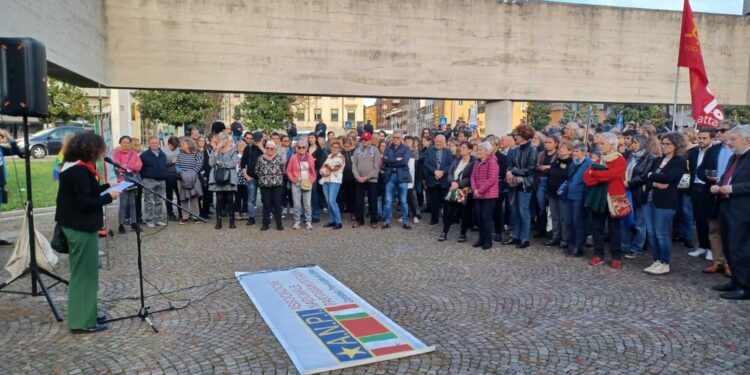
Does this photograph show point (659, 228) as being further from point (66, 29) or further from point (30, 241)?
point (66, 29)

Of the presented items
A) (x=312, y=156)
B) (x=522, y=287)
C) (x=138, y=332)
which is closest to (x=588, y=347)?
(x=522, y=287)

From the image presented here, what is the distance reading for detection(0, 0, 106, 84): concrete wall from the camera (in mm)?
8406

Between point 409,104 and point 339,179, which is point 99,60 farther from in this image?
point 409,104

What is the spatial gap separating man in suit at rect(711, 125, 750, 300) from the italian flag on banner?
4.02 meters

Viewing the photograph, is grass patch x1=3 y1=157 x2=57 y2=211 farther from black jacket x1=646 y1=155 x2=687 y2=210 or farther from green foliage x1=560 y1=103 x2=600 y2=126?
green foliage x1=560 y1=103 x2=600 y2=126

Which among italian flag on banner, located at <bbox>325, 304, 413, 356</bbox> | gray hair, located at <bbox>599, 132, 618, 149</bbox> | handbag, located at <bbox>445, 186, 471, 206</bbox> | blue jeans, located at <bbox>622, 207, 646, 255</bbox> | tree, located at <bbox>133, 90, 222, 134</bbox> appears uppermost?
tree, located at <bbox>133, 90, 222, 134</bbox>

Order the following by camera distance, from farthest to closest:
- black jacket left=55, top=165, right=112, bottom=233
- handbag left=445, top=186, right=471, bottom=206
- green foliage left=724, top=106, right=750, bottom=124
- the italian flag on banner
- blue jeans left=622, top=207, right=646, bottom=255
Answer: green foliage left=724, top=106, right=750, bottom=124 → handbag left=445, top=186, right=471, bottom=206 → blue jeans left=622, top=207, right=646, bottom=255 → black jacket left=55, top=165, right=112, bottom=233 → the italian flag on banner

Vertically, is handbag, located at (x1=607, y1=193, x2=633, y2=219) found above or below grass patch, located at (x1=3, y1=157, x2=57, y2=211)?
above

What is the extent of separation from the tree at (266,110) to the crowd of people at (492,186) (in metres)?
30.5

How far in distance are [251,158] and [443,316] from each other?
258 inches

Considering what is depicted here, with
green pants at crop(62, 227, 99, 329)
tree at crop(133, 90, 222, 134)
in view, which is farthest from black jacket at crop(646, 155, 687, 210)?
tree at crop(133, 90, 222, 134)

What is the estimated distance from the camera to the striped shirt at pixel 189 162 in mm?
10711

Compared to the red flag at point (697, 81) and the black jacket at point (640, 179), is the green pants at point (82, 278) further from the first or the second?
the red flag at point (697, 81)

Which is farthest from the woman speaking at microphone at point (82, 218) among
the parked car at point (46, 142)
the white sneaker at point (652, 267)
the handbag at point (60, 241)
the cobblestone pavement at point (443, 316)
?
the parked car at point (46, 142)
